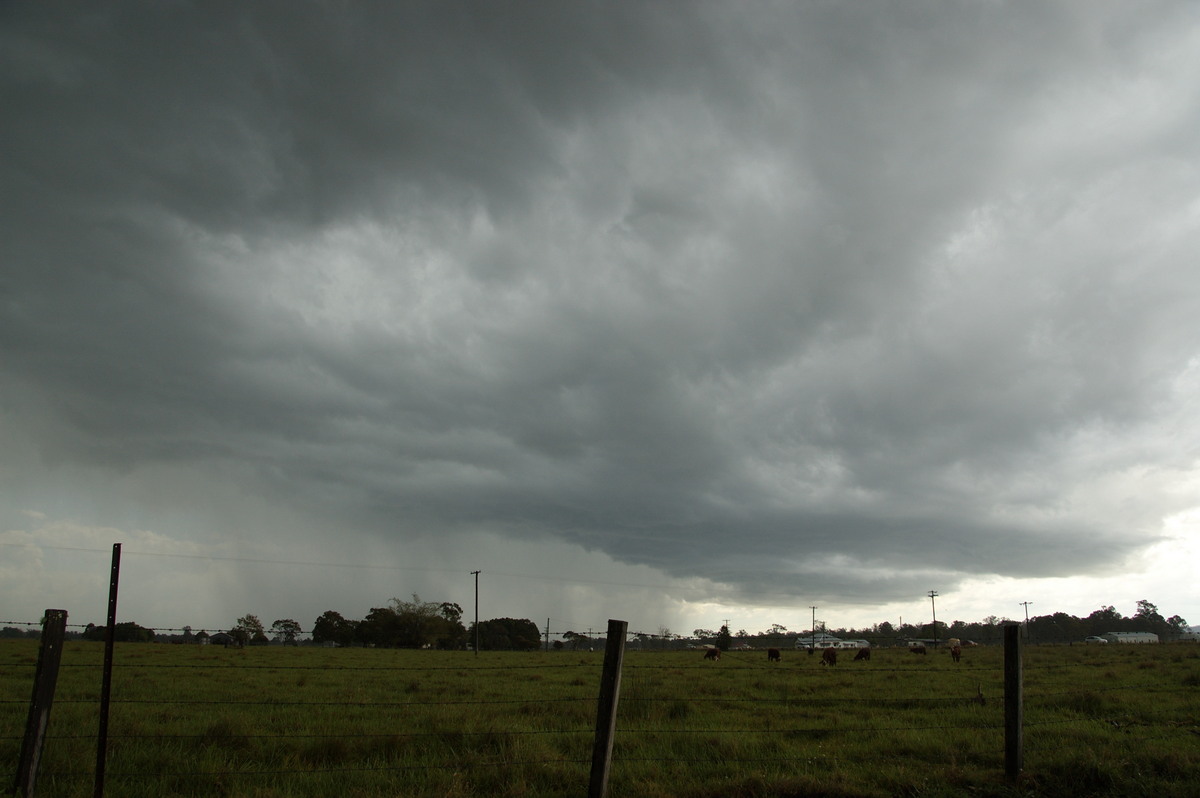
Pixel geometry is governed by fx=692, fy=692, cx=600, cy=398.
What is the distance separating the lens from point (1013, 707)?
9555mm

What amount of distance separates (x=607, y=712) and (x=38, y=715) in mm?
6154

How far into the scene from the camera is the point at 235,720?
12.7 metres

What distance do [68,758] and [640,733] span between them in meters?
8.80

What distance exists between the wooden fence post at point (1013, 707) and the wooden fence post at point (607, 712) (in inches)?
223

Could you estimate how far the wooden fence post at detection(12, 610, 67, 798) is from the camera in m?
7.39

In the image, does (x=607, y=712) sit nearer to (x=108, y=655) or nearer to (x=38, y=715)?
(x=108, y=655)

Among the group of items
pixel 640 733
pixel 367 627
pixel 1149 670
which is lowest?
pixel 367 627

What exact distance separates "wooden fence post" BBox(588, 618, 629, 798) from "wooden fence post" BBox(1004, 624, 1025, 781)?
18.6ft

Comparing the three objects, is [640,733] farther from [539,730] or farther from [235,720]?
[235,720]

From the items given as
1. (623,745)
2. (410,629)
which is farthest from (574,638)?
(410,629)

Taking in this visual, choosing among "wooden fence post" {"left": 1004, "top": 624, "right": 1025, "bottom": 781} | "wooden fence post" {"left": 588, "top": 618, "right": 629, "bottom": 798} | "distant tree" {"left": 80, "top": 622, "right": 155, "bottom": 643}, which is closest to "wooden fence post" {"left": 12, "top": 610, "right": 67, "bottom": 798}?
"distant tree" {"left": 80, "top": 622, "right": 155, "bottom": 643}

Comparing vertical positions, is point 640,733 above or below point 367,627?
above

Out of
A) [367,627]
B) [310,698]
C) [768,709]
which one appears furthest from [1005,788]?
[367,627]

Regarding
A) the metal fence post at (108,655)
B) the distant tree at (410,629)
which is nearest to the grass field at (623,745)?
the metal fence post at (108,655)
